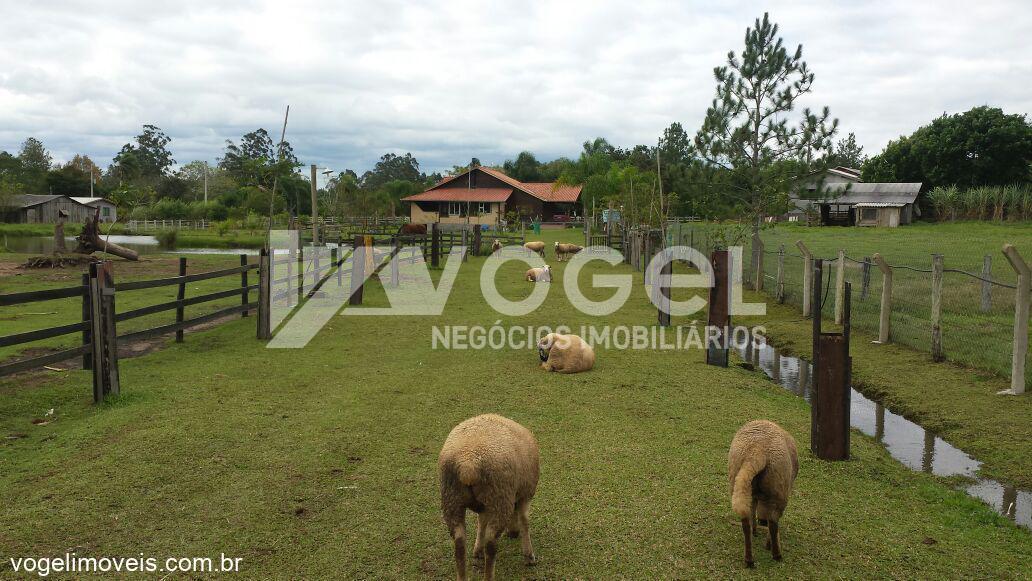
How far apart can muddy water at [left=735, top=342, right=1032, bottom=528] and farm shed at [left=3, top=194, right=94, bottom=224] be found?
67162mm

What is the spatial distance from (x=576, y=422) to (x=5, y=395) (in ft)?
20.2

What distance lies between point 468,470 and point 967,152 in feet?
197

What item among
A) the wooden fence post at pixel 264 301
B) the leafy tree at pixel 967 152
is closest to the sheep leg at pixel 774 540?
the wooden fence post at pixel 264 301

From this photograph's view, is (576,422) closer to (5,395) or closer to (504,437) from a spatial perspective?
(504,437)

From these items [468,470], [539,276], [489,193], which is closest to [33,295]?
[468,470]

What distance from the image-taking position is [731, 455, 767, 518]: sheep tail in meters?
3.95

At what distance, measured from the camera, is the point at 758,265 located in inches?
709

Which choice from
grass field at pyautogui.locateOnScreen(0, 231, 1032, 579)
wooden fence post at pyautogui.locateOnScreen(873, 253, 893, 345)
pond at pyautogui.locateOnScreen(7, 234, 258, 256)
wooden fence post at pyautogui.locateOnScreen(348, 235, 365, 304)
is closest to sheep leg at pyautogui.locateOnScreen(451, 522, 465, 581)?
grass field at pyautogui.locateOnScreen(0, 231, 1032, 579)

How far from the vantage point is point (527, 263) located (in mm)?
27219

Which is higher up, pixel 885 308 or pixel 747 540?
pixel 885 308

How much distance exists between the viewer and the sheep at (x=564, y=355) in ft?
31.0

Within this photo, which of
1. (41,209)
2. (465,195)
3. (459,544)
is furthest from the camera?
(41,209)

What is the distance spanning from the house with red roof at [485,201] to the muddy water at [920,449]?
52.5 meters

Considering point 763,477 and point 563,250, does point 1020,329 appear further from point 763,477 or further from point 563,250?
point 563,250
